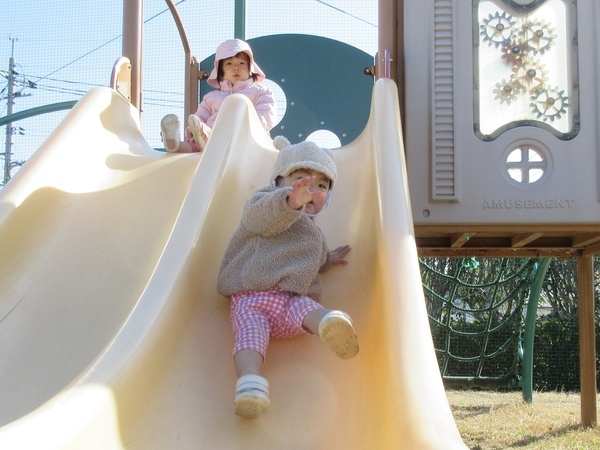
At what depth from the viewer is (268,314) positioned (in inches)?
101

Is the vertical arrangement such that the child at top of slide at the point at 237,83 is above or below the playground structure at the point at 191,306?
above

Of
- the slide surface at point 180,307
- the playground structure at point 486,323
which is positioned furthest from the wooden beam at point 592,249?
the slide surface at point 180,307

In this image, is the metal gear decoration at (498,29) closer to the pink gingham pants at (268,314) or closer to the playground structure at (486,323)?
the pink gingham pants at (268,314)

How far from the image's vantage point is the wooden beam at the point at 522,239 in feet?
16.1

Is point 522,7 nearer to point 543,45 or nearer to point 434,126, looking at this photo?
point 543,45

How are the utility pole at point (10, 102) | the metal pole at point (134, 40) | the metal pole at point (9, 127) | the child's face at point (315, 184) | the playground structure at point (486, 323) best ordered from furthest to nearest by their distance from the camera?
the metal pole at point (9, 127) < the utility pole at point (10, 102) < the playground structure at point (486, 323) < the metal pole at point (134, 40) < the child's face at point (315, 184)

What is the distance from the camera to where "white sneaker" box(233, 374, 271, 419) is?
216 cm

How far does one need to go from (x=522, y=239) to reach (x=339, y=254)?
249 centimetres

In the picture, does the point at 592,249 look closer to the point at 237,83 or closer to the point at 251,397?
the point at 237,83

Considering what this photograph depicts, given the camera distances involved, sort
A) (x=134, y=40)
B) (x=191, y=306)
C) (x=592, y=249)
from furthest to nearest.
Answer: (x=592, y=249)
(x=134, y=40)
(x=191, y=306)

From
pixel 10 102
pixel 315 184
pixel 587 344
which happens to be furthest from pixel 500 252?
pixel 10 102

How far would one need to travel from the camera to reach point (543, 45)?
427cm

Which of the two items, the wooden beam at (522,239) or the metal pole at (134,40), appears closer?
the wooden beam at (522,239)

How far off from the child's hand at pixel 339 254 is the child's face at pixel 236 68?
2603 mm
